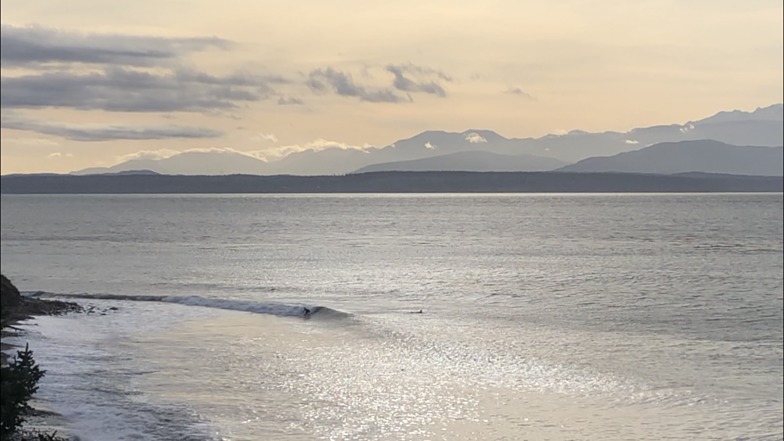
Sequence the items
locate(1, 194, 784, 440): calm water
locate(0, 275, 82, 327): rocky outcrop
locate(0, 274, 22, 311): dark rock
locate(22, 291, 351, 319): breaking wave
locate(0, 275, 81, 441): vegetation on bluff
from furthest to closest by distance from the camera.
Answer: locate(22, 291, 351, 319): breaking wave < locate(0, 274, 22, 311): dark rock < locate(0, 275, 82, 327): rocky outcrop < locate(1, 194, 784, 440): calm water < locate(0, 275, 81, 441): vegetation on bluff

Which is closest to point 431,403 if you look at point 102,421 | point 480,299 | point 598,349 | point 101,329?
point 102,421

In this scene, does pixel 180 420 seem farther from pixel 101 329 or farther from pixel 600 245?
pixel 600 245

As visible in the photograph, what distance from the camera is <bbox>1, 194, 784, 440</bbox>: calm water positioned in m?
20.8

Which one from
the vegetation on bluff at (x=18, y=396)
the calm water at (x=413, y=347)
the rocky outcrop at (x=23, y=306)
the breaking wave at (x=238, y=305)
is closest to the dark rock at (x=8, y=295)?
the rocky outcrop at (x=23, y=306)

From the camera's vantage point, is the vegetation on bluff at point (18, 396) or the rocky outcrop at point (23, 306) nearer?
the vegetation on bluff at point (18, 396)

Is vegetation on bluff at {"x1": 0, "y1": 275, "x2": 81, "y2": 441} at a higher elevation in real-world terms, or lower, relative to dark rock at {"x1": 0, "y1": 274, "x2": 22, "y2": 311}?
higher

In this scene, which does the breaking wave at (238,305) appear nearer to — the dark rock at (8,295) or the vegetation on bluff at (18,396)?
the dark rock at (8,295)

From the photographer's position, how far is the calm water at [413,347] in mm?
20797

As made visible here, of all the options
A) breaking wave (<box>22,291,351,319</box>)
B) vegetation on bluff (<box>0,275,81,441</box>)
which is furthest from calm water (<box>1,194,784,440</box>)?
vegetation on bluff (<box>0,275,81,441</box>)

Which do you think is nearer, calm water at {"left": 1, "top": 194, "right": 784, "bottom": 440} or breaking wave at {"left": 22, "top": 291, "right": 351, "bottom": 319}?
calm water at {"left": 1, "top": 194, "right": 784, "bottom": 440}

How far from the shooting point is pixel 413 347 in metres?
31.0

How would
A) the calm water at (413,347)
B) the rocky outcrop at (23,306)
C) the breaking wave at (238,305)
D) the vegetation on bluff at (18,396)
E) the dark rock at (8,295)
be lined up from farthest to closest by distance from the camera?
the breaking wave at (238,305)
the dark rock at (8,295)
the rocky outcrop at (23,306)
the calm water at (413,347)
the vegetation on bluff at (18,396)

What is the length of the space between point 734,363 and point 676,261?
1677 inches

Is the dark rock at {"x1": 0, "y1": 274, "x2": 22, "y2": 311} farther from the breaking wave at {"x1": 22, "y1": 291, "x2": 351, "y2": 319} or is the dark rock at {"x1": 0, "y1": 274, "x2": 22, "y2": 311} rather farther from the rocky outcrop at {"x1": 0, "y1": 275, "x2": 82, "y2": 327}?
the breaking wave at {"x1": 22, "y1": 291, "x2": 351, "y2": 319}
